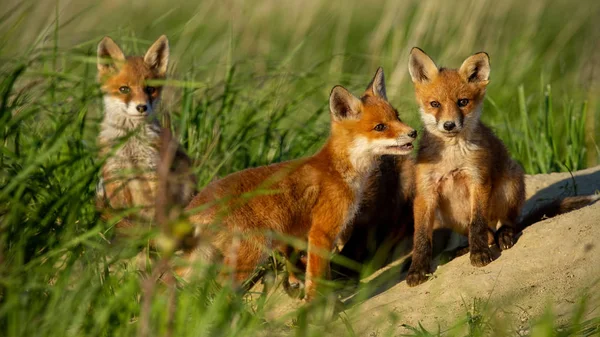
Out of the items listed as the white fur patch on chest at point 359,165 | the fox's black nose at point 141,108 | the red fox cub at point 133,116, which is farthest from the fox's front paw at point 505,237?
the fox's black nose at point 141,108

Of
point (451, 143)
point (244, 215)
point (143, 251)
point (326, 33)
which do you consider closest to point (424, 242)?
point (451, 143)

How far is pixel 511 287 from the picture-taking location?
4.68 metres

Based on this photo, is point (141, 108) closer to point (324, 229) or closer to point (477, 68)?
point (324, 229)

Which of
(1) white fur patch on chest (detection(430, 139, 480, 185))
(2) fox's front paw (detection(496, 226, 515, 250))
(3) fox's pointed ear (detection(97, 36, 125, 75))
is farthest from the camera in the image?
(3) fox's pointed ear (detection(97, 36, 125, 75))

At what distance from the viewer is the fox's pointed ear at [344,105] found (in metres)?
5.77

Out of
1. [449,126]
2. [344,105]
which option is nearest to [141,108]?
[344,105]

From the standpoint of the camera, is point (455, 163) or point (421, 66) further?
point (421, 66)

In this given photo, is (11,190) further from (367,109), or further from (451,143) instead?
(451,143)

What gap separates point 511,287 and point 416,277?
2.38 ft

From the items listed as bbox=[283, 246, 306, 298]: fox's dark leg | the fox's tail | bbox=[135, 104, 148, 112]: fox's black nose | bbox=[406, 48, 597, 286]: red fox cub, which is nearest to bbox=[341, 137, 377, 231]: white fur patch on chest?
bbox=[406, 48, 597, 286]: red fox cub

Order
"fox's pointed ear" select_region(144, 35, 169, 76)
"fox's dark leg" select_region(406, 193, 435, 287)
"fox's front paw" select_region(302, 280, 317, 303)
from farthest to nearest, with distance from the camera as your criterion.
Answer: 1. "fox's pointed ear" select_region(144, 35, 169, 76)
2. "fox's dark leg" select_region(406, 193, 435, 287)
3. "fox's front paw" select_region(302, 280, 317, 303)

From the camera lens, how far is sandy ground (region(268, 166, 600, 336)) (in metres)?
4.40

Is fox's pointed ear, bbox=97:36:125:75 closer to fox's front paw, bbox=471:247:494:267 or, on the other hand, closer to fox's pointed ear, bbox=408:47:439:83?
fox's pointed ear, bbox=408:47:439:83

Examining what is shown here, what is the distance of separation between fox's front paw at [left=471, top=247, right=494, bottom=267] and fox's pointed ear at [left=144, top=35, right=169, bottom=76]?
300 centimetres
